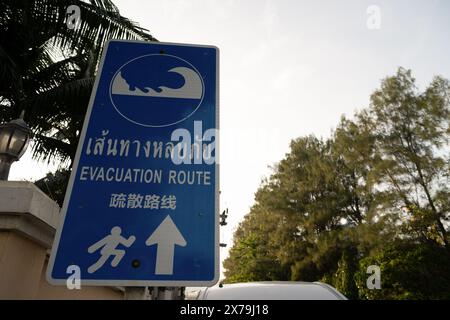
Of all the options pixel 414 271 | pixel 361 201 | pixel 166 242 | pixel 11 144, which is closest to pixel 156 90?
pixel 166 242

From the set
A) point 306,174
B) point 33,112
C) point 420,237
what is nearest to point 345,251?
point 420,237

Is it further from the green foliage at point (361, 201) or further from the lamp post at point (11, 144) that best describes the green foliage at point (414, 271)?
the lamp post at point (11, 144)

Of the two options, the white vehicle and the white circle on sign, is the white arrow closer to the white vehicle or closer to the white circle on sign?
the white circle on sign

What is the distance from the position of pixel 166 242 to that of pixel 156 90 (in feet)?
2.57

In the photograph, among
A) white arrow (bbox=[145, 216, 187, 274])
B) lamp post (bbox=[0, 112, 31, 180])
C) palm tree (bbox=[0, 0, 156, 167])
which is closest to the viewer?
white arrow (bbox=[145, 216, 187, 274])

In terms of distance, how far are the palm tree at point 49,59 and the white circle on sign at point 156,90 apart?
14.0 ft

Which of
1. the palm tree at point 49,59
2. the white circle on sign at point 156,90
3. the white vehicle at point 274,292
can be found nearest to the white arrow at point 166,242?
the white circle on sign at point 156,90

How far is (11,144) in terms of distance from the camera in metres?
2.50

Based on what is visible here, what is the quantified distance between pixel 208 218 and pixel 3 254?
130 centimetres

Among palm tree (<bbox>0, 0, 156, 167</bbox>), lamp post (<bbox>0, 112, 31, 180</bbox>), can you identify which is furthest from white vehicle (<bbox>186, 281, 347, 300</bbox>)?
palm tree (<bbox>0, 0, 156, 167</bbox>)

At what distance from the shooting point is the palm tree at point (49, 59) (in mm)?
5210

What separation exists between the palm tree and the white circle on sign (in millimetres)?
4264

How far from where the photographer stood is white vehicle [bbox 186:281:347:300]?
291cm
